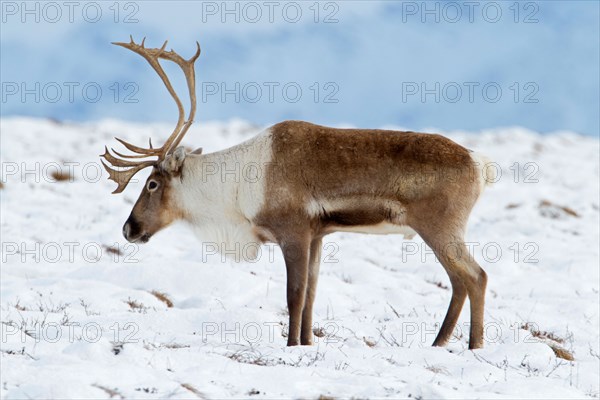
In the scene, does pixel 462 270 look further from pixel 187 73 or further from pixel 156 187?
pixel 187 73

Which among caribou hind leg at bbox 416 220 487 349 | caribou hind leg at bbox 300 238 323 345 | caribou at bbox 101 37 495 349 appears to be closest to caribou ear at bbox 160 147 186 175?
caribou at bbox 101 37 495 349

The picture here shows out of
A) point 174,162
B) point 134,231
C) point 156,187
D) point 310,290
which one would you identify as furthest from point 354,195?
point 134,231

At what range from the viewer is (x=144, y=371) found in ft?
14.7

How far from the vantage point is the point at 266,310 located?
800 cm

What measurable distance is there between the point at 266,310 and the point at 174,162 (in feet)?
5.98

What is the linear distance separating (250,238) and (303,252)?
80cm

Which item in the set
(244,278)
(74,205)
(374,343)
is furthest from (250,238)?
(74,205)

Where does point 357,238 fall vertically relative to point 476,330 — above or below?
above

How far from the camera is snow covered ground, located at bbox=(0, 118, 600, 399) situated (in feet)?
14.8

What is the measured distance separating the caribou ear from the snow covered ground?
775mm

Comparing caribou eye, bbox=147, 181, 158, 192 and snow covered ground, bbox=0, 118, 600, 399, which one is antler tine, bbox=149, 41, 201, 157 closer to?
caribou eye, bbox=147, 181, 158, 192

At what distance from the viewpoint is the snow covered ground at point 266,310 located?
4.50 meters

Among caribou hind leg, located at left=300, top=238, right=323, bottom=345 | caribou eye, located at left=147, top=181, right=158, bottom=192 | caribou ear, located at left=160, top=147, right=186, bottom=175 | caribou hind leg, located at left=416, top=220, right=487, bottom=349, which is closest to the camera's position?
caribou hind leg, located at left=416, top=220, right=487, bottom=349

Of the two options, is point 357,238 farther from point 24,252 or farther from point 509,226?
point 24,252
